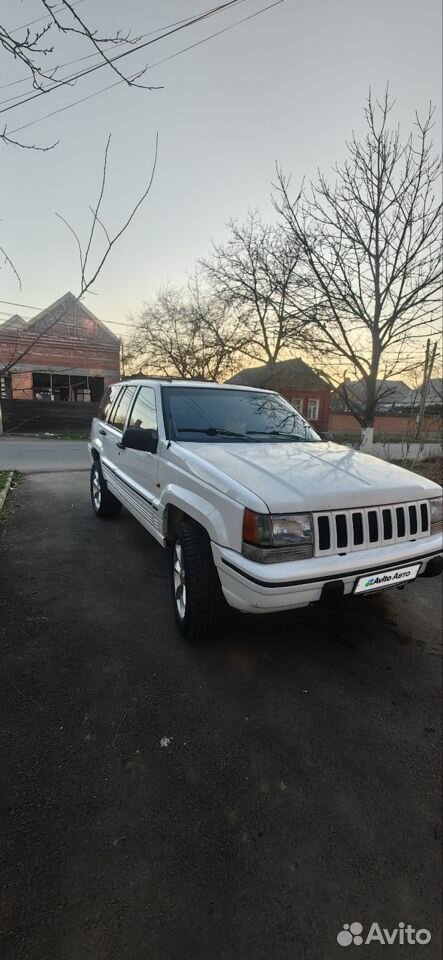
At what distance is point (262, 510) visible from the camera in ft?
7.43

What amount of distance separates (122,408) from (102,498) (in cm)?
144

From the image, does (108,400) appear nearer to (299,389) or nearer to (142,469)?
(142,469)

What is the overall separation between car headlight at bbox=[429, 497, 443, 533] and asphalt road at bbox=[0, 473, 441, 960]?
3.11 feet

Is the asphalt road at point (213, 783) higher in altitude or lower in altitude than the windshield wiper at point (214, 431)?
lower

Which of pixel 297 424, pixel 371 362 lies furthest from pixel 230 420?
pixel 371 362

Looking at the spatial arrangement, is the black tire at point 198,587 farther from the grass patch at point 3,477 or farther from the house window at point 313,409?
the house window at point 313,409

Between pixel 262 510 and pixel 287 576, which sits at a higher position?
pixel 262 510

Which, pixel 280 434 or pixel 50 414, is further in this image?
pixel 50 414

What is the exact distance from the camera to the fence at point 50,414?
21.9 meters

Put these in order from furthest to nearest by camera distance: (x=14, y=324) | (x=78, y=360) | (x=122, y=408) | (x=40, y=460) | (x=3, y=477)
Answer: (x=78, y=360) < (x=40, y=460) < (x=3, y=477) < (x=122, y=408) < (x=14, y=324)

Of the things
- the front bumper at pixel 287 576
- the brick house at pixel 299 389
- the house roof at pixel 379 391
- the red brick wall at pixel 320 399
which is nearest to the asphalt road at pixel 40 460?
the house roof at pixel 379 391

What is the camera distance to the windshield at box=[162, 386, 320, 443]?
11.4ft

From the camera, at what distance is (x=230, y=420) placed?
3.71 meters

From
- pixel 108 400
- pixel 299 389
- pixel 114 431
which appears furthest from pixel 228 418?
pixel 299 389
